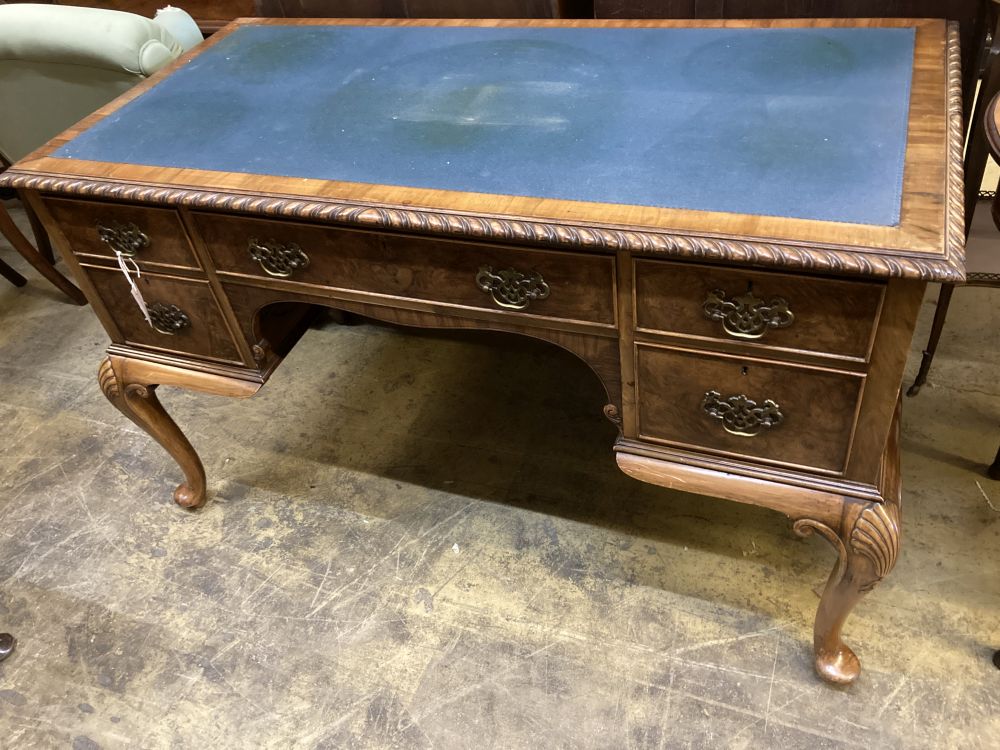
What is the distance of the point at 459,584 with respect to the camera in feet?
4.79

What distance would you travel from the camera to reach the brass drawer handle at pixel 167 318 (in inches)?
49.2

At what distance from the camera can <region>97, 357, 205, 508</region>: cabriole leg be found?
138cm

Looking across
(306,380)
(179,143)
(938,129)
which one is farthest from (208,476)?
(938,129)

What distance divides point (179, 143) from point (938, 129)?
0.98m

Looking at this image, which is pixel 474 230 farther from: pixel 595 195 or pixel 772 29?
pixel 772 29

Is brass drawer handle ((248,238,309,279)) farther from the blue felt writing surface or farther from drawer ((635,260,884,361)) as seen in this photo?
drawer ((635,260,884,361))

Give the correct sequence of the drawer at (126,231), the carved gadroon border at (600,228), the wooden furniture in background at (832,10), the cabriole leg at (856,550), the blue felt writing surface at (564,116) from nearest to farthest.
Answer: the carved gadroon border at (600,228)
the blue felt writing surface at (564,116)
the cabriole leg at (856,550)
the drawer at (126,231)
the wooden furniture in background at (832,10)

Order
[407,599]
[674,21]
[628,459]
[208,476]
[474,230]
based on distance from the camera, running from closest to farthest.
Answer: [474,230] < [628,459] < [674,21] < [407,599] < [208,476]

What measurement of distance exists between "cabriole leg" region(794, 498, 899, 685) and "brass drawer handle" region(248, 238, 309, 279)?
29.5 inches

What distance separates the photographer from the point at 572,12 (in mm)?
1511

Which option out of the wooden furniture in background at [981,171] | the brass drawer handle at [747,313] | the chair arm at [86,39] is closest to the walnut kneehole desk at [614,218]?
the brass drawer handle at [747,313]

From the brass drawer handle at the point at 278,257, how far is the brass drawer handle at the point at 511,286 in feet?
0.85

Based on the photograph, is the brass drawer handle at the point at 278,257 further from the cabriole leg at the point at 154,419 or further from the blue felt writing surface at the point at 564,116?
the cabriole leg at the point at 154,419

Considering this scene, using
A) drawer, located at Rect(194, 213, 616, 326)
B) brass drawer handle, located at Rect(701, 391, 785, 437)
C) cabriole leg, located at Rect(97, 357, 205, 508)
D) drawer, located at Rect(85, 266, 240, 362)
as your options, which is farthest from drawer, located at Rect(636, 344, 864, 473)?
cabriole leg, located at Rect(97, 357, 205, 508)
